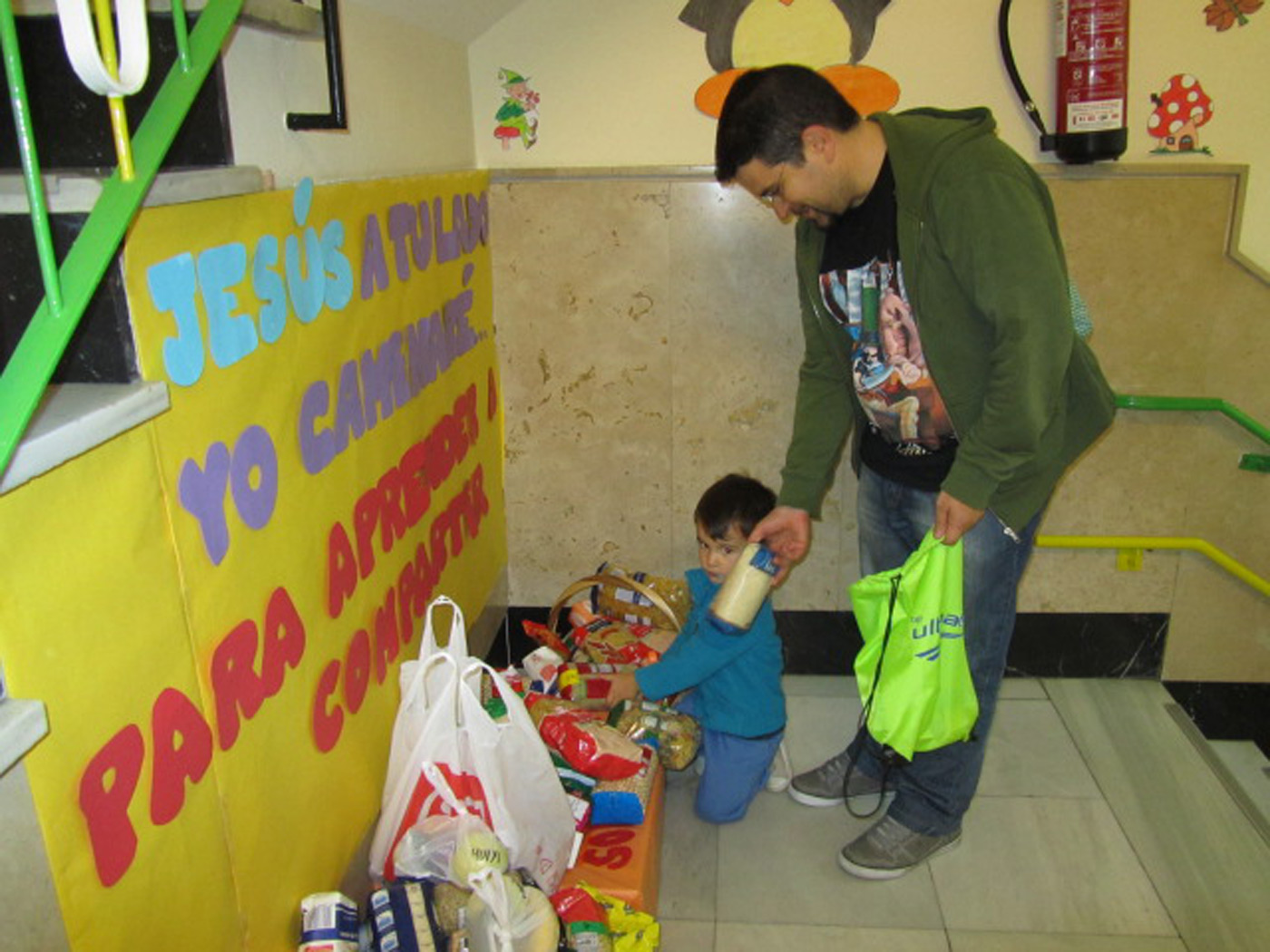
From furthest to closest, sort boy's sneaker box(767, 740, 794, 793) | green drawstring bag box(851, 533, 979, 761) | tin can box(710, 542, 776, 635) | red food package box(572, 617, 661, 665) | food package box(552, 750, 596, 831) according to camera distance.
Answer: red food package box(572, 617, 661, 665)
boy's sneaker box(767, 740, 794, 793)
tin can box(710, 542, 776, 635)
food package box(552, 750, 596, 831)
green drawstring bag box(851, 533, 979, 761)

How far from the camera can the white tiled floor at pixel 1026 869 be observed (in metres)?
2.06

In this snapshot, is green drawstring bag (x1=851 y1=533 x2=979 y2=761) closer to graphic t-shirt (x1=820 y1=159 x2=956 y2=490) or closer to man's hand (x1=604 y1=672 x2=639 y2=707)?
graphic t-shirt (x1=820 y1=159 x2=956 y2=490)

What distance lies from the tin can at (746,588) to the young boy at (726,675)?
0.07 m

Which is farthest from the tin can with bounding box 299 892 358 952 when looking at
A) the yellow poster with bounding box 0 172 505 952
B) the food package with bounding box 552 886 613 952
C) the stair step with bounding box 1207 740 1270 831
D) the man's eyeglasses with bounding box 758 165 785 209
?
the stair step with bounding box 1207 740 1270 831

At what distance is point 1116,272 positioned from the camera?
8.76 ft

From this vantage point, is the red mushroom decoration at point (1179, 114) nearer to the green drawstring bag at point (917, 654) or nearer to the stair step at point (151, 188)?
the green drawstring bag at point (917, 654)

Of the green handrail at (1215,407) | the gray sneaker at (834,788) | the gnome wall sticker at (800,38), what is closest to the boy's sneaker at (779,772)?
the gray sneaker at (834,788)

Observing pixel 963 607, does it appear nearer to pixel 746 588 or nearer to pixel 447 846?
pixel 746 588

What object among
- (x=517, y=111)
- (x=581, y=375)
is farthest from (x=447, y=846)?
(x=517, y=111)

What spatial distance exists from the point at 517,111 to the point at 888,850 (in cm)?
197

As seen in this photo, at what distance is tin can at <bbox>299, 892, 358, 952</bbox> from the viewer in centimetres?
151

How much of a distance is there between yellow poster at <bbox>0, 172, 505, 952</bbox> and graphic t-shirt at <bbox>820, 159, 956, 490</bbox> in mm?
832

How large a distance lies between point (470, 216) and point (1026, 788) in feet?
6.26

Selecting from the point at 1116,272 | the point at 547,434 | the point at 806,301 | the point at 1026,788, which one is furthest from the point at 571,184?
the point at 1026,788
